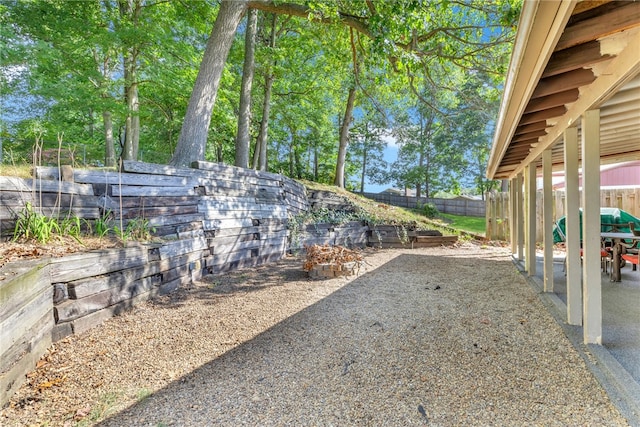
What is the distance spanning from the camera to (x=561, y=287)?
→ 13.6ft

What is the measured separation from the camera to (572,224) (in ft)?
9.50

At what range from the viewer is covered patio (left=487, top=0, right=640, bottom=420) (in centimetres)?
145

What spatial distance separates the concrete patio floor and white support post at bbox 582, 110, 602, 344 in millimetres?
258

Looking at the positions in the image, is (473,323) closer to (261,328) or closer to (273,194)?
(261,328)

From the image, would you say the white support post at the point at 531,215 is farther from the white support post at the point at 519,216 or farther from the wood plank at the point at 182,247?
the wood plank at the point at 182,247

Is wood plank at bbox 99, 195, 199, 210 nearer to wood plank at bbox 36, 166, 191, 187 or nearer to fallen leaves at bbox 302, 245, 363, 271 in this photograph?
wood plank at bbox 36, 166, 191, 187

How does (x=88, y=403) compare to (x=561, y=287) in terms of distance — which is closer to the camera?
(x=88, y=403)

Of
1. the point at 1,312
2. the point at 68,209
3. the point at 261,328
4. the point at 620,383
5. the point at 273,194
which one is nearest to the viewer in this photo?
the point at 1,312

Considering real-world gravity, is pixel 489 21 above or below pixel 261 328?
above

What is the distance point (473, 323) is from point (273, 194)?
432 centimetres

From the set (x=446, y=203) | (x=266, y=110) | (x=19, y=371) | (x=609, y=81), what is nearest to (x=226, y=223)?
(x=19, y=371)

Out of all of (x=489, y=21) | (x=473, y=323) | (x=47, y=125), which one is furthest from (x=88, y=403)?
(x=47, y=125)

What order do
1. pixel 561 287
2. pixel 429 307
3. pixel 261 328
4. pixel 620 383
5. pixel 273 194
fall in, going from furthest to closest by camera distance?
pixel 273 194 < pixel 561 287 < pixel 429 307 < pixel 261 328 < pixel 620 383

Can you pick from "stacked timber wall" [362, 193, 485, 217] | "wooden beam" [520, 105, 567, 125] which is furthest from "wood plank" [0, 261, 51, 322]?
"stacked timber wall" [362, 193, 485, 217]
